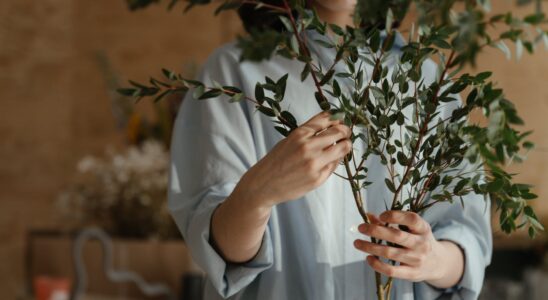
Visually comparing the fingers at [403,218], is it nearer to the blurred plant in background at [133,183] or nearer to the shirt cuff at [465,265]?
the shirt cuff at [465,265]

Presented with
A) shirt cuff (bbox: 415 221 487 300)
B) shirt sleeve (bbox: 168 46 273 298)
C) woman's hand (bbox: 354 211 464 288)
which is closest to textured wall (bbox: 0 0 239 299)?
shirt sleeve (bbox: 168 46 273 298)

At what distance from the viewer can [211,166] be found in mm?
1062

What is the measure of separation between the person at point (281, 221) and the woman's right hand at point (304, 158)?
74 millimetres

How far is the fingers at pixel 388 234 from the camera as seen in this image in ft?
2.81

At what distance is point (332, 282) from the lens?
1.03 metres

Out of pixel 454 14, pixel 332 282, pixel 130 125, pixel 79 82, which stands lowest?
pixel 332 282

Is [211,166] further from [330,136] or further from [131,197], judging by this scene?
[131,197]

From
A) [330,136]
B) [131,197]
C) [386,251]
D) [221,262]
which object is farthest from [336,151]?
[131,197]

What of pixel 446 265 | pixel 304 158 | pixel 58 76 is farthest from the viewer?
pixel 58 76

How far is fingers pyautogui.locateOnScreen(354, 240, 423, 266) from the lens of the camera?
869mm

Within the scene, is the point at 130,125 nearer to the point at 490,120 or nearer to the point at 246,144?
the point at 246,144

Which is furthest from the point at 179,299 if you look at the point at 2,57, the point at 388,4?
the point at 2,57

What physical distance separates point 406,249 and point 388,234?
4 cm

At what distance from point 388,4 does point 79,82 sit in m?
4.59
